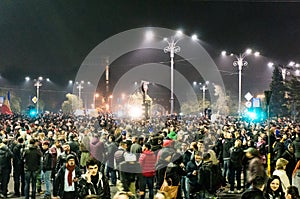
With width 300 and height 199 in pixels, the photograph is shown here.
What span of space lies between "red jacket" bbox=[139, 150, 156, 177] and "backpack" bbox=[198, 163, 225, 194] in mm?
2221

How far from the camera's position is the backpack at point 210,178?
32.0 ft

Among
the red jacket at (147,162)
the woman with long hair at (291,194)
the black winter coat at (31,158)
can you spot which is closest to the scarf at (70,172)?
the red jacket at (147,162)

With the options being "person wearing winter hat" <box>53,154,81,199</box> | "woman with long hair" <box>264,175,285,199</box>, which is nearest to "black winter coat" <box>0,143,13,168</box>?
"person wearing winter hat" <box>53,154,81,199</box>

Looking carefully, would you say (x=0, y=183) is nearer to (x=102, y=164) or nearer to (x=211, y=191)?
(x=102, y=164)

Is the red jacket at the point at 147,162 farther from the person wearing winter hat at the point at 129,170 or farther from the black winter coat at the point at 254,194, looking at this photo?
the black winter coat at the point at 254,194

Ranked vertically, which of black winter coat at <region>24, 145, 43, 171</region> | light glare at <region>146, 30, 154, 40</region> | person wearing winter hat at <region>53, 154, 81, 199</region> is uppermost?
light glare at <region>146, 30, 154, 40</region>

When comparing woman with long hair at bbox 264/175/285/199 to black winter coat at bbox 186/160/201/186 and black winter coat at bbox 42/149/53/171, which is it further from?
black winter coat at bbox 42/149/53/171

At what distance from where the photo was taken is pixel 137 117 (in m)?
37.4

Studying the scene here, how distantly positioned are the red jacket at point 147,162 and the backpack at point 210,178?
2.22 meters

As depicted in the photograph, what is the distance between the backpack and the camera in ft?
32.0

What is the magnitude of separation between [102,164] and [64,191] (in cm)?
478

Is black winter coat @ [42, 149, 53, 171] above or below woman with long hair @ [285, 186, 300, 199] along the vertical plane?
above

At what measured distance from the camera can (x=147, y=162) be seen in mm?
11875

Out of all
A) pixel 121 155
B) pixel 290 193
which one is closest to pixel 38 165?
pixel 121 155
